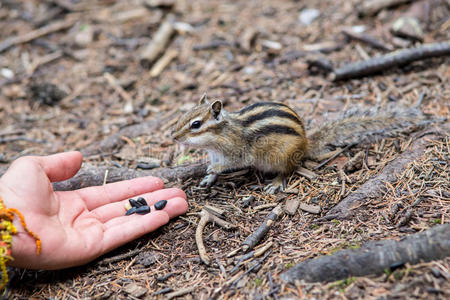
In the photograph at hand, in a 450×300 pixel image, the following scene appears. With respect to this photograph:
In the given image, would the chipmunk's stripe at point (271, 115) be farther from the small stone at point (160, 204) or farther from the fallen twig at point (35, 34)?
the fallen twig at point (35, 34)

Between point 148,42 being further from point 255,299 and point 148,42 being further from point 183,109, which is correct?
point 255,299

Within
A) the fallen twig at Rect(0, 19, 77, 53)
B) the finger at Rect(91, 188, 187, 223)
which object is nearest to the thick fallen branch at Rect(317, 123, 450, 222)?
the finger at Rect(91, 188, 187, 223)

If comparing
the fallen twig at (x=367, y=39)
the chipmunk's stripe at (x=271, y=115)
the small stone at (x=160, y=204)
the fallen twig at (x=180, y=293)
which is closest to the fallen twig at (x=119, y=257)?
the small stone at (x=160, y=204)

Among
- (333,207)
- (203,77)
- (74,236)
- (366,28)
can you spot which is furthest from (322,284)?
(366,28)

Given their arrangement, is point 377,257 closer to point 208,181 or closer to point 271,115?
point 271,115

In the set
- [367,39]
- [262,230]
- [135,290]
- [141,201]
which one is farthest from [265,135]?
[367,39]

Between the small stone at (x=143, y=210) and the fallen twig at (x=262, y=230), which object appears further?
the small stone at (x=143, y=210)

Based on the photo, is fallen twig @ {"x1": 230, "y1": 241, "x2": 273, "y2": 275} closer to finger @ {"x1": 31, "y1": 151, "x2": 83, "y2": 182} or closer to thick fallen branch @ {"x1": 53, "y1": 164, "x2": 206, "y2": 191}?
thick fallen branch @ {"x1": 53, "y1": 164, "x2": 206, "y2": 191}
